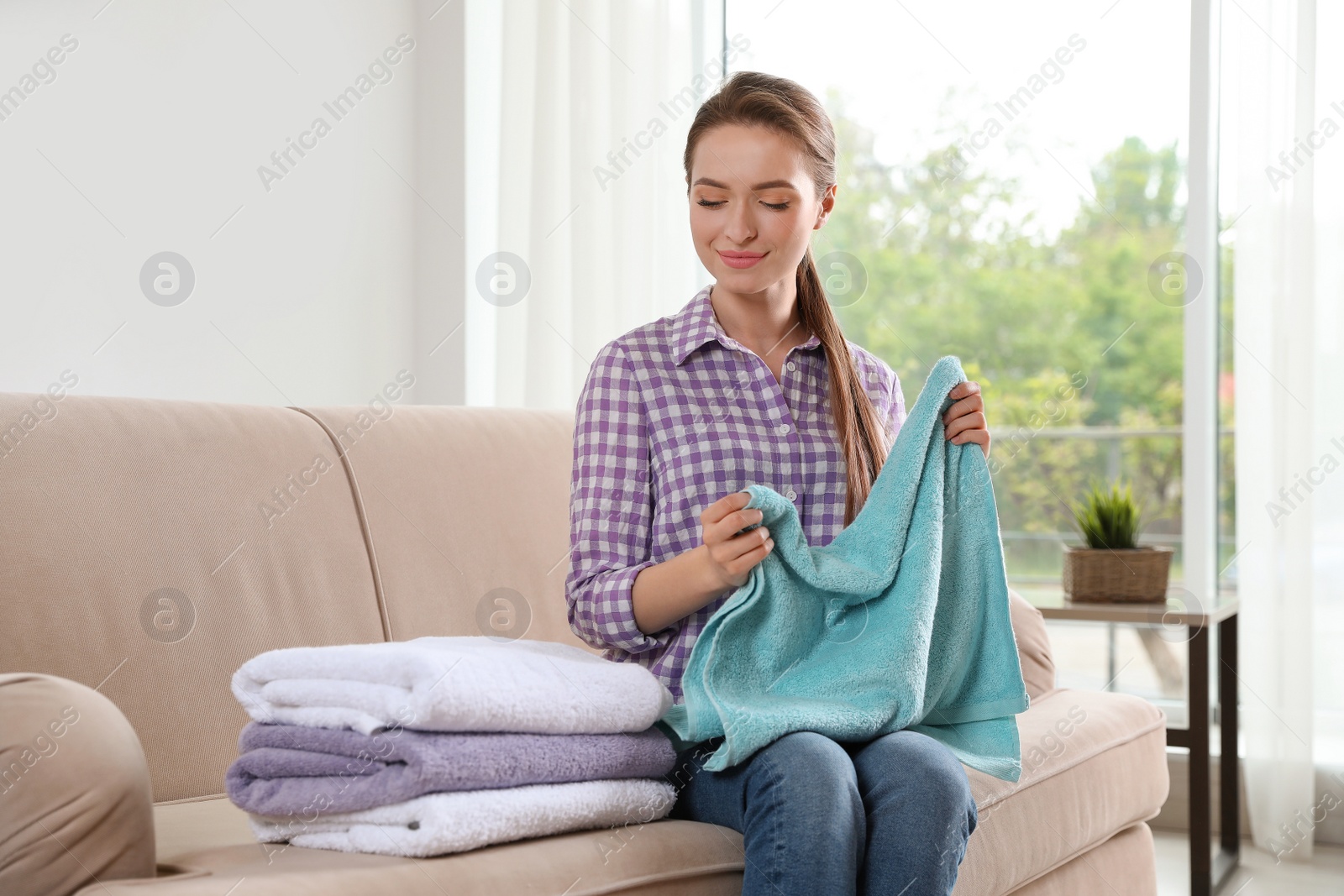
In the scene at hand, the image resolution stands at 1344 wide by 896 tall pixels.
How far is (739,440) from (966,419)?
25cm

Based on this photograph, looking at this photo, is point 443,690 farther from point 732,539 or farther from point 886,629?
point 886,629

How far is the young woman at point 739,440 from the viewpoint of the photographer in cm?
112

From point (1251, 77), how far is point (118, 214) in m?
2.32

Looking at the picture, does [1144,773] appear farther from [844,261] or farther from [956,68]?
[956,68]

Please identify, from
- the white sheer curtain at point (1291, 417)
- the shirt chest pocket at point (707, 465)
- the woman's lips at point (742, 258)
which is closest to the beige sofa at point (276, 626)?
the shirt chest pocket at point (707, 465)

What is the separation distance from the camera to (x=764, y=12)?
3.15 metres

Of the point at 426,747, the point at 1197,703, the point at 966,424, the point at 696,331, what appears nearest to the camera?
the point at 426,747

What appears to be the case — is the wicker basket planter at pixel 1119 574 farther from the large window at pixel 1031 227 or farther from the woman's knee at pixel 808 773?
the woman's knee at pixel 808 773

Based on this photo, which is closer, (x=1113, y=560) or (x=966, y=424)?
(x=966, y=424)

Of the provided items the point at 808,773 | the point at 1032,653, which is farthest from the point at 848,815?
the point at 1032,653

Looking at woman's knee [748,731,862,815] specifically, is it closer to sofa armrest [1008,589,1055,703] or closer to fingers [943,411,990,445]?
fingers [943,411,990,445]

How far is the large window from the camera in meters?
3.06

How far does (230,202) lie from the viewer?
2355 millimetres

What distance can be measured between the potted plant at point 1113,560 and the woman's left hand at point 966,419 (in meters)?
1.21
